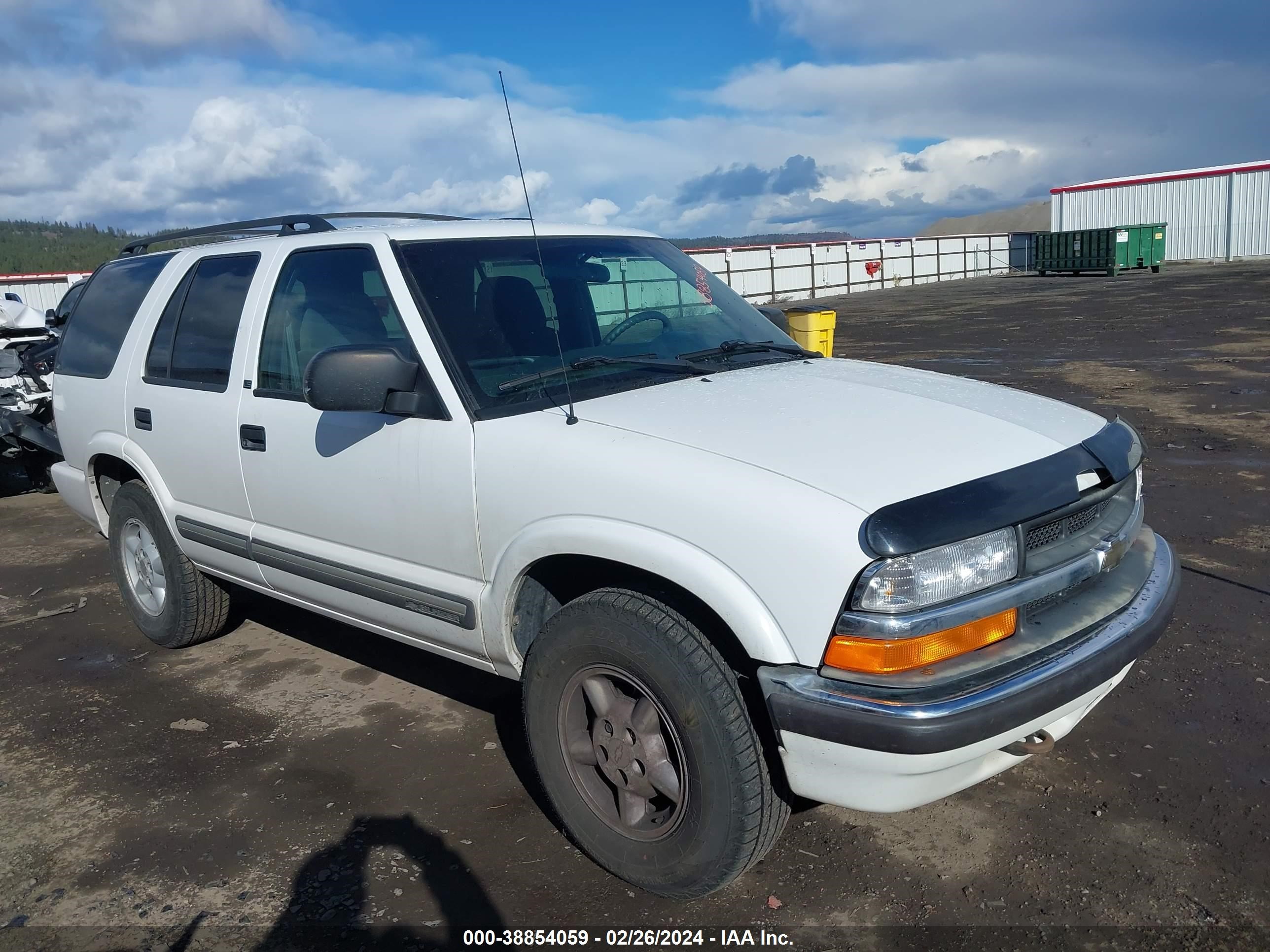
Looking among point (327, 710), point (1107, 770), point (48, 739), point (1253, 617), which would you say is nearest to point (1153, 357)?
point (1253, 617)

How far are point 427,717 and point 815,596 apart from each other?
2.35 metres

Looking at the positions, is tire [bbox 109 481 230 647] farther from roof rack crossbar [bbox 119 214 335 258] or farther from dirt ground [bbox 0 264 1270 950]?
roof rack crossbar [bbox 119 214 335 258]

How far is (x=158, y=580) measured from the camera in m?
5.08

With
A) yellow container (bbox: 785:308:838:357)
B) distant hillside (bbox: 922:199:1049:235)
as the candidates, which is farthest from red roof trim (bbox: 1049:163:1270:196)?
distant hillside (bbox: 922:199:1049:235)

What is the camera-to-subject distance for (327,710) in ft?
14.4

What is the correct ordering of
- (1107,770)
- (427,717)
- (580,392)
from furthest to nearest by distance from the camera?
(427,717)
(1107,770)
(580,392)

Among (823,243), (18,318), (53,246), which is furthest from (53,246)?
(18,318)

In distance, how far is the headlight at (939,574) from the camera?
94.2 inches

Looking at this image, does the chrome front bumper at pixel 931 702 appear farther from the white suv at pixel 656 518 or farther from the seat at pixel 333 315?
the seat at pixel 333 315

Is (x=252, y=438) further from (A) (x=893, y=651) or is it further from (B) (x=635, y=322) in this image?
(A) (x=893, y=651)

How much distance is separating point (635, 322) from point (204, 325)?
1978 millimetres

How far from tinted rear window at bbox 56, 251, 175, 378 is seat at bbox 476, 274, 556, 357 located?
7.42ft

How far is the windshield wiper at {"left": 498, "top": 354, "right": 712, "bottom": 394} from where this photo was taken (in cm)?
329

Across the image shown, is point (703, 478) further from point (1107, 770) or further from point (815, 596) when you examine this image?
point (1107, 770)
